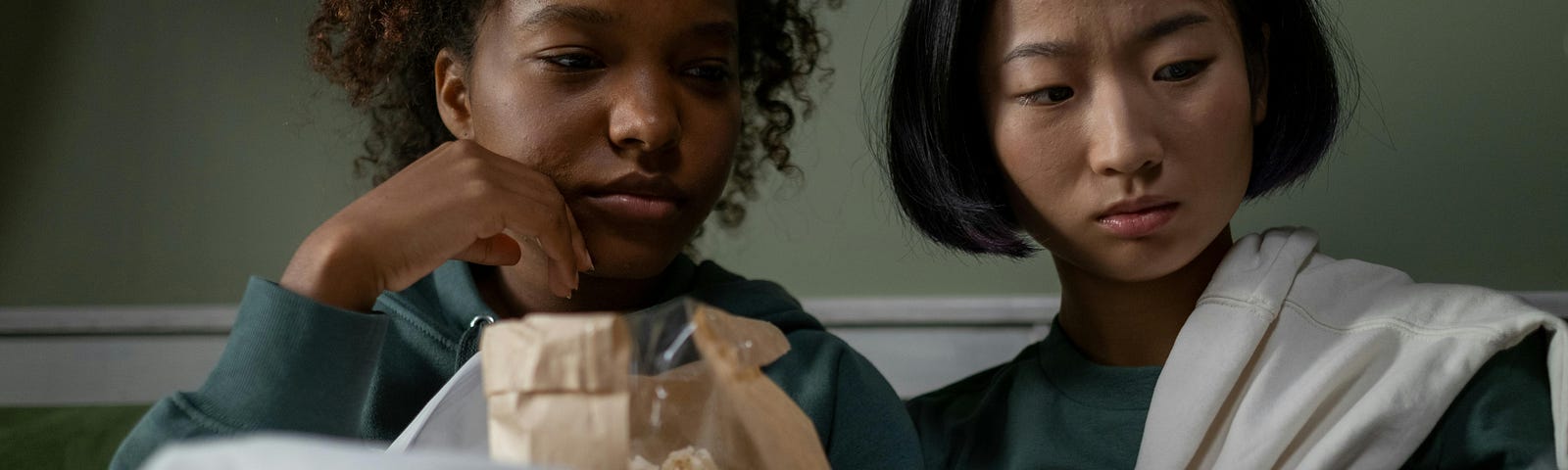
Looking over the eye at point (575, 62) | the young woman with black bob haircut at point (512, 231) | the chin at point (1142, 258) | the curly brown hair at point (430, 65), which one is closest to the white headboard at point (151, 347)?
the curly brown hair at point (430, 65)

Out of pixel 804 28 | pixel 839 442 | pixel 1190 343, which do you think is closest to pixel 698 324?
pixel 839 442

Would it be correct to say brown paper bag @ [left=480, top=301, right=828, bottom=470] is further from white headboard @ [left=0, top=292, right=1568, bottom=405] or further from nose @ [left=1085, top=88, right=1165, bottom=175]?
white headboard @ [left=0, top=292, right=1568, bottom=405]

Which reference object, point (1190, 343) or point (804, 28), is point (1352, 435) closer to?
point (1190, 343)

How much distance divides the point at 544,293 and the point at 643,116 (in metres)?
0.20

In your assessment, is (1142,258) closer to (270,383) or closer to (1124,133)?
(1124,133)

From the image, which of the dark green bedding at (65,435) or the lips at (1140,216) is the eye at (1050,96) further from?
the dark green bedding at (65,435)

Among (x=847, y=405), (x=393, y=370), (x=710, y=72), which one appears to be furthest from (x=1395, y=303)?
(x=393, y=370)

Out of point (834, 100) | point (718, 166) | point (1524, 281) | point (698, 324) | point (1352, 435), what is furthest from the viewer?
point (834, 100)

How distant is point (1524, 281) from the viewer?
128cm

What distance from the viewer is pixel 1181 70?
1003 mm

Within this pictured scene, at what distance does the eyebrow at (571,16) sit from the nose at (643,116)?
0.05 m

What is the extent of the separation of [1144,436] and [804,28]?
1.82ft

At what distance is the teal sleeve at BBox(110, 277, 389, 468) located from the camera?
0.81 meters

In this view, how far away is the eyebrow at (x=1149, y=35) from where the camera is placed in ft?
3.24
